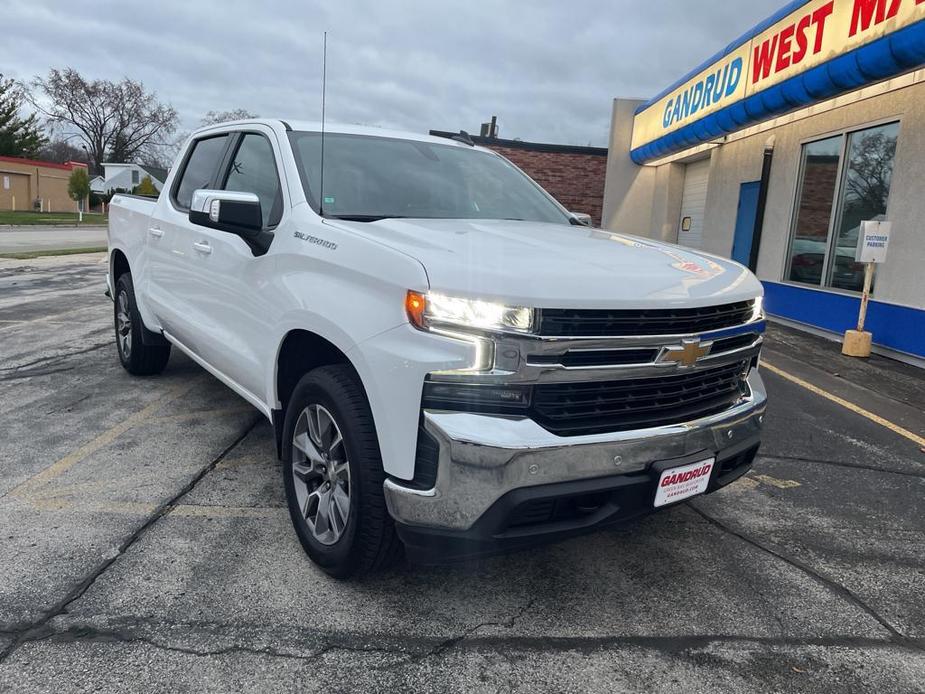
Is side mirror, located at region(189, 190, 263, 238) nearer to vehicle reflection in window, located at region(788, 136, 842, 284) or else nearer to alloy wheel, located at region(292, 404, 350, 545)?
alloy wheel, located at region(292, 404, 350, 545)

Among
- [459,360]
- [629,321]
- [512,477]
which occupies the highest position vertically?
[629,321]

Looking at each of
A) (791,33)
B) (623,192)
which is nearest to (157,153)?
(623,192)

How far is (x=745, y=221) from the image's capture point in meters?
13.0

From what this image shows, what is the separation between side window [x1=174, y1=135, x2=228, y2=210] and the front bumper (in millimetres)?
2982

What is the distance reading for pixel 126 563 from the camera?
3.00 meters

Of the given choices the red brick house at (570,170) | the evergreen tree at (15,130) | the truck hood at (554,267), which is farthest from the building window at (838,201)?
the evergreen tree at (15,130)

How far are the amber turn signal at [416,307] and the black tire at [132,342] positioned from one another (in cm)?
386

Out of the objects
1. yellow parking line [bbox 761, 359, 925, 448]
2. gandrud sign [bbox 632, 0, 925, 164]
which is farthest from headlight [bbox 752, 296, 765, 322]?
gandrud sign [bbox 632, 0, 925, 164]

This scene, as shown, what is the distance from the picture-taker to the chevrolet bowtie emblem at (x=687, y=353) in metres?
2.60

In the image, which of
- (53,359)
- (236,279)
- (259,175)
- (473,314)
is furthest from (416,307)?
(53,359)

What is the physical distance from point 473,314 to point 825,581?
6.86 feet

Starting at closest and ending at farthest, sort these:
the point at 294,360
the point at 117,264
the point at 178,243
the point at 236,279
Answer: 1. the point at 294,360
2. the point at 236,279
3. the point at 178,243
4. the point at 117,264

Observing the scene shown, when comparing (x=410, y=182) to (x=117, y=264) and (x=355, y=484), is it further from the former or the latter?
(x=117, y=264)

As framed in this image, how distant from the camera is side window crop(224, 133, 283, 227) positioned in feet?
11.4
